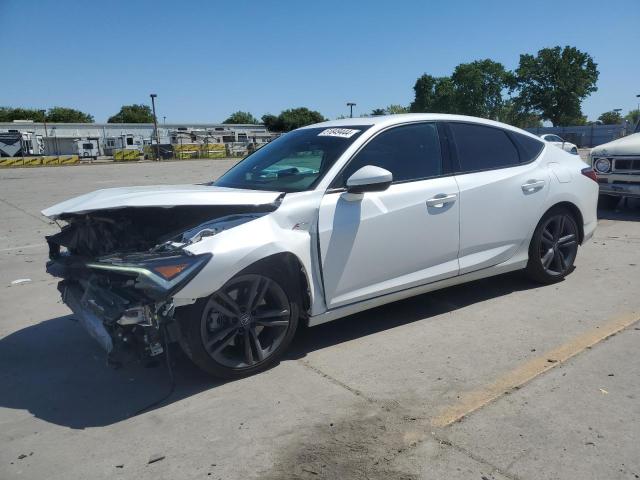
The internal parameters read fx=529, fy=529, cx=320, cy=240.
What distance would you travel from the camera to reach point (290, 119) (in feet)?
287

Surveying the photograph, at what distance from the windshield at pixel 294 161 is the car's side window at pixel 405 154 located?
15 centimetres

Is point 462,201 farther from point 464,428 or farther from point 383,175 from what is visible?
point 464,428

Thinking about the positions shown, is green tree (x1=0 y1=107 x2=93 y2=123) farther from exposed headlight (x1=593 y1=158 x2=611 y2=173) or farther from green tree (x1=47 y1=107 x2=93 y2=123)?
exposed headlight (x1=593 y1=158 x2=611 y2=173)

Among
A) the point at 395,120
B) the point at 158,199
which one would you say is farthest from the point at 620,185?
the point at 158,199

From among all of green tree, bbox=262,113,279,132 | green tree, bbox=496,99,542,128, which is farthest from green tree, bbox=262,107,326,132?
green tree, bbox=496,99,542,128

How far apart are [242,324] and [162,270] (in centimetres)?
69

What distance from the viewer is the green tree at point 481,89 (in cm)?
8281

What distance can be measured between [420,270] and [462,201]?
0.71m

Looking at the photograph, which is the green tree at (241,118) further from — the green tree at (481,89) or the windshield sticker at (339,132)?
the windshield sticker at (339,132)

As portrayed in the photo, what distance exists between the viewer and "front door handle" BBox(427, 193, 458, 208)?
4198 millimetres

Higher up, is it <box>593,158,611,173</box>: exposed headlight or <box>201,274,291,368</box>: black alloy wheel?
<box>593,158,611,173</box>: exposed headlight

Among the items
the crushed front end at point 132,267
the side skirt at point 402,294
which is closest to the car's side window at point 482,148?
the side skirt at point 402,294

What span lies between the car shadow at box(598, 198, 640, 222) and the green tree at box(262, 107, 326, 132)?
74.0 metres

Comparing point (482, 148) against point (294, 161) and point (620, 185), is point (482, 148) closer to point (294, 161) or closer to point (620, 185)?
point (294, 161)
